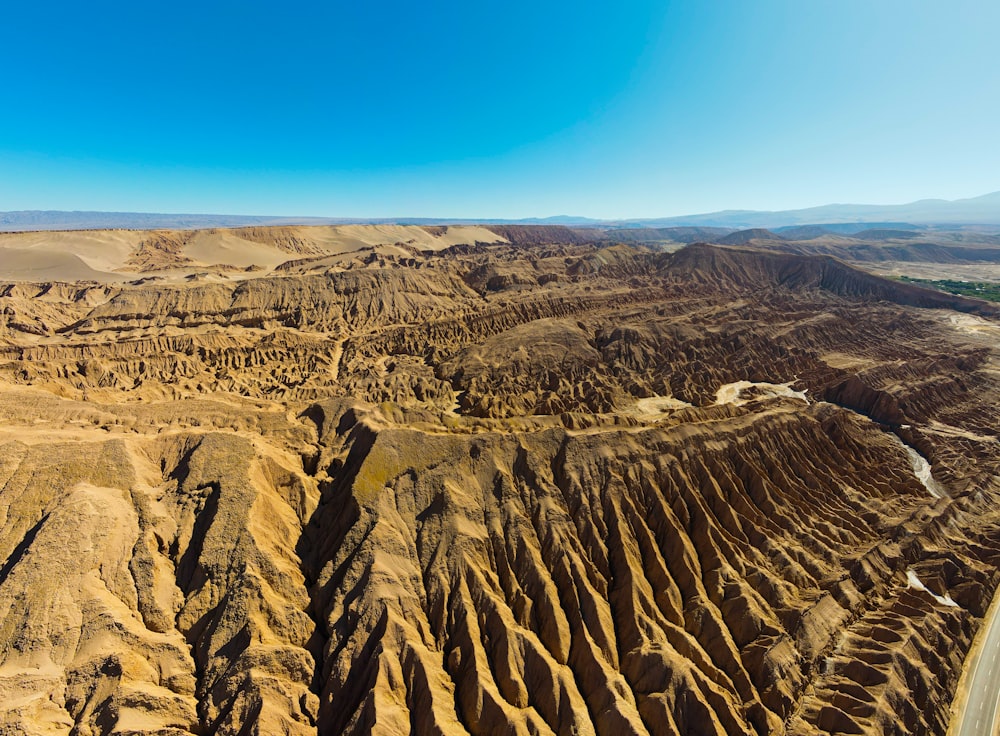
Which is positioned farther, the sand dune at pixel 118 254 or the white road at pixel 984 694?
the sand dune at pixel 118 254

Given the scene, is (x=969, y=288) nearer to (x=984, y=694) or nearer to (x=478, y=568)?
(x=984, y=694)

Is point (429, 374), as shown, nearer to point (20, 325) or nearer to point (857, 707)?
point (857, 707)

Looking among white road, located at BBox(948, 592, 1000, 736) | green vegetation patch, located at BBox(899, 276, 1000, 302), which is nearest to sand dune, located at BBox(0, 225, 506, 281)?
white road, located at BBox(948, 592, 1000, 736)

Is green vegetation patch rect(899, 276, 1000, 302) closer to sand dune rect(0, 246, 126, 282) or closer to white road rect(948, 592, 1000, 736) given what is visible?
white road rect(948, 592, 1000, 736)

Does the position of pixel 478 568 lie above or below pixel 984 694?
above

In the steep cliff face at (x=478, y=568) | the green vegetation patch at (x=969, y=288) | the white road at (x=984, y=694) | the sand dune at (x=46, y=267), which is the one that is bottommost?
the white road at (x=984, y=694)

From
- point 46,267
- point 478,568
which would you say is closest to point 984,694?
point 478,568

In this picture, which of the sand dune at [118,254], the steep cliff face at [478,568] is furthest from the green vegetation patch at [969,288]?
the sand dune at [118,254]

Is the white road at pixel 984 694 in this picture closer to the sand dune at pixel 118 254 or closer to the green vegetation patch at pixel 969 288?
the green vegetation patch at pixel 969 288

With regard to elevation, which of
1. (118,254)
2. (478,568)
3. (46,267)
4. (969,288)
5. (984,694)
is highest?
(118,254)
